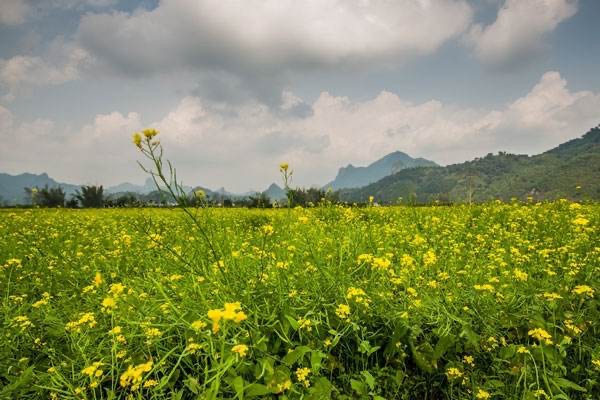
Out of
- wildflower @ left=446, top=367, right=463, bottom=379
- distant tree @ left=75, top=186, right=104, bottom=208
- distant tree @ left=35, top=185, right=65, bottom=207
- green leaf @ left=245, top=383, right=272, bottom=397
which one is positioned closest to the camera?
green leaf @ left=245, top=383, right=272, bottom=397

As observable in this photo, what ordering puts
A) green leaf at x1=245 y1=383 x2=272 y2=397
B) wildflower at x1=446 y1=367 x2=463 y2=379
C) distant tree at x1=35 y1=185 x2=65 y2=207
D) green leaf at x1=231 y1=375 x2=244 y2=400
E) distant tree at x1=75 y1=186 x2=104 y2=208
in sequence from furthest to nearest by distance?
distant tree at x1=75 y1=186 x2=104 y2=208 → distant tree at x1=35 y1=185 x2=65 y2=207 → wildflower at x1=446 y1=367 x2=463 y2=379 → green leaf at x1=245 y1=383 x2=272 y2=397 → green leaf at x1=231 y1=375 x2=244 y2=400

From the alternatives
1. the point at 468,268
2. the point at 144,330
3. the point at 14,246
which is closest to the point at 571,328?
the point at 468,268

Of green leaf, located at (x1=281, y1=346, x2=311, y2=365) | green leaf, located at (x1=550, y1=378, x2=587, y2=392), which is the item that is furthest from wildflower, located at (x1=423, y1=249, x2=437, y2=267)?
green leaf, located at (x1=281, y1=346, x2=311, y2=365)

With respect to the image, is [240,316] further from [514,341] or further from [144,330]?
[514,341]

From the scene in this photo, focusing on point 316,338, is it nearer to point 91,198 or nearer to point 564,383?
point 564,383

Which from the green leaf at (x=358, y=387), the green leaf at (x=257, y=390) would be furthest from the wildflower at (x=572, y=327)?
the green leaf at (x=257, y=390)

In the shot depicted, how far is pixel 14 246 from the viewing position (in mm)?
6566

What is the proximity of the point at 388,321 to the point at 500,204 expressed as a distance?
11.5 m

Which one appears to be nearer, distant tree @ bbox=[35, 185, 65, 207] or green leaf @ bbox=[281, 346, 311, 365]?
green leaf @ bbox=[281, 346, 311, 365]

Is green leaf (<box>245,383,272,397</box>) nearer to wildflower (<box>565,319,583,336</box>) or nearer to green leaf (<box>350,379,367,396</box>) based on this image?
green leaf (<box>350,379,367,396</box>)

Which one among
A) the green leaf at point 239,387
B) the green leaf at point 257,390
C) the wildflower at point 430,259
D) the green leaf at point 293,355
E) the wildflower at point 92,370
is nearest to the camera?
the green leaf at point 239,387

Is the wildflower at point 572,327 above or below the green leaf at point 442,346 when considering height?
above

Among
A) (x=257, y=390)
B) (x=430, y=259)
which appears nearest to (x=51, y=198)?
(x=430, y=259)

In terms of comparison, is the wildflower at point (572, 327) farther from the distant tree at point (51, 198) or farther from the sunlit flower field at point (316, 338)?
the distant tree at point (51, 198)
